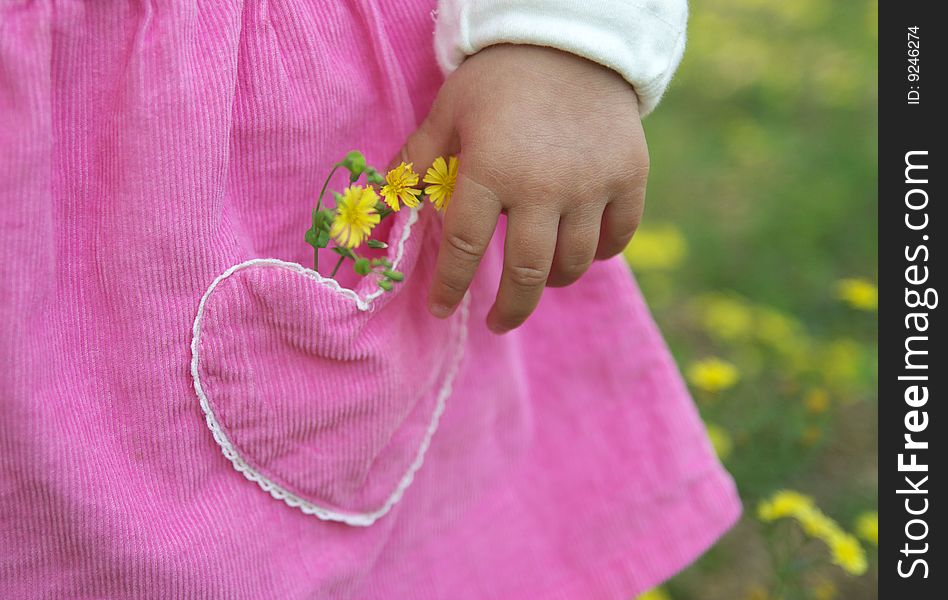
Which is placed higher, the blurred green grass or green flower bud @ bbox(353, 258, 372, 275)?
green flower bud @ bbox(353, 258, 372, 275)

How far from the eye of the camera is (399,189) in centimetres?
79

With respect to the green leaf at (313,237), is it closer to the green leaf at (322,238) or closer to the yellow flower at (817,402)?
the green leaf at (322,238)

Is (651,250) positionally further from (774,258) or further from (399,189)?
(399,189)

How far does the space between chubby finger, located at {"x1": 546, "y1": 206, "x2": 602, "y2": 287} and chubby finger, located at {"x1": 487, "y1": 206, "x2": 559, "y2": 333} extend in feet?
0.06

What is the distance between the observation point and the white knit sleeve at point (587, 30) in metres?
0.79

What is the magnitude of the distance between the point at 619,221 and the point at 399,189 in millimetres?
221

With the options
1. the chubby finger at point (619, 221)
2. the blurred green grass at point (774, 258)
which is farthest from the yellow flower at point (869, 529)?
the chubby finger at point (619, 221)

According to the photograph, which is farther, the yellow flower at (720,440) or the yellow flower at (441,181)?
the yellow flower at (720,440)

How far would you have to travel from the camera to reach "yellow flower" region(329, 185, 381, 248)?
28.8 inches

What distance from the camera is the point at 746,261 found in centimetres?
219

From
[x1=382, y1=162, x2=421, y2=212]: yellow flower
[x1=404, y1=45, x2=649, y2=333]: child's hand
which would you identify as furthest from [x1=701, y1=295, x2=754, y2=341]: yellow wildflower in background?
[x1=382, y1=162, x2=421, y2=212]: yellow flower

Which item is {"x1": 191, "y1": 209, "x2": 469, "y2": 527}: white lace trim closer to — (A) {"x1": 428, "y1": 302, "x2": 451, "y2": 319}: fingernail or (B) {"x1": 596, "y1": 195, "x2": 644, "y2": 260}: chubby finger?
(A) {"x1": 428, "y1": 302, "x2": 451, "y2": 319}: fingernail

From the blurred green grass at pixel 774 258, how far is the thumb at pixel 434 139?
2.50ft
